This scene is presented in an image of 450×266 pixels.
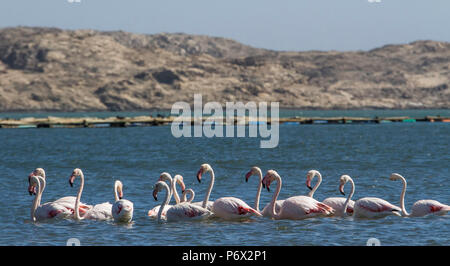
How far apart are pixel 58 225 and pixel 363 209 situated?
9.25 metres

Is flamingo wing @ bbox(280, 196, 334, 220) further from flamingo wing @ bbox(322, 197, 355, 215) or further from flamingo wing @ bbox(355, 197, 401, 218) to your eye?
flamingo wing @ bbox(355, 197, 401, 218)

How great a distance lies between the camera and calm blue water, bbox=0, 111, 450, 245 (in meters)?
21.2

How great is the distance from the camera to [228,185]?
3628cm

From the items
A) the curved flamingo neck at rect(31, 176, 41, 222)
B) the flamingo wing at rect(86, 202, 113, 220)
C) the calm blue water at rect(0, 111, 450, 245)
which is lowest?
the calm blue water at rect(0, 111, 450, 245)

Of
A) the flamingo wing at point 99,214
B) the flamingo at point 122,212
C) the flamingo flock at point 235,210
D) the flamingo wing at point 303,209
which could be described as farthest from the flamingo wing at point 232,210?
the flamingo wing at point 99,214

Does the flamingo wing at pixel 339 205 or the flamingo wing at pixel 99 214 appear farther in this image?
the flamingo wing at pixel 339 205

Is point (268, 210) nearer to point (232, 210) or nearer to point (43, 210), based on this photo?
point (232, 210)

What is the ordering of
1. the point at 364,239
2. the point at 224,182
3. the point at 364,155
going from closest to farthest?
the point at 364,239 < the point at 224,182 < the point at 364,155

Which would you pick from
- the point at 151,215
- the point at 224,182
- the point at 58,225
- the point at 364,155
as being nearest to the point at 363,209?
the point at 151,215

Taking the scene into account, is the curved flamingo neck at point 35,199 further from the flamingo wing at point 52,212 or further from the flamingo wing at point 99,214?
the flamingo wing at point 99,214

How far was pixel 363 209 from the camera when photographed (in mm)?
23328

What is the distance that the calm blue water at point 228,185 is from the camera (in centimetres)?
2125

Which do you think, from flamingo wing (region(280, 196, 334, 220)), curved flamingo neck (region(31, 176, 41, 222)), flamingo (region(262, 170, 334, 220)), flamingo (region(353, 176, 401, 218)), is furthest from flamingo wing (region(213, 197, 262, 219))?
curved flamingo neck (region(31, 176, 41, 222))
